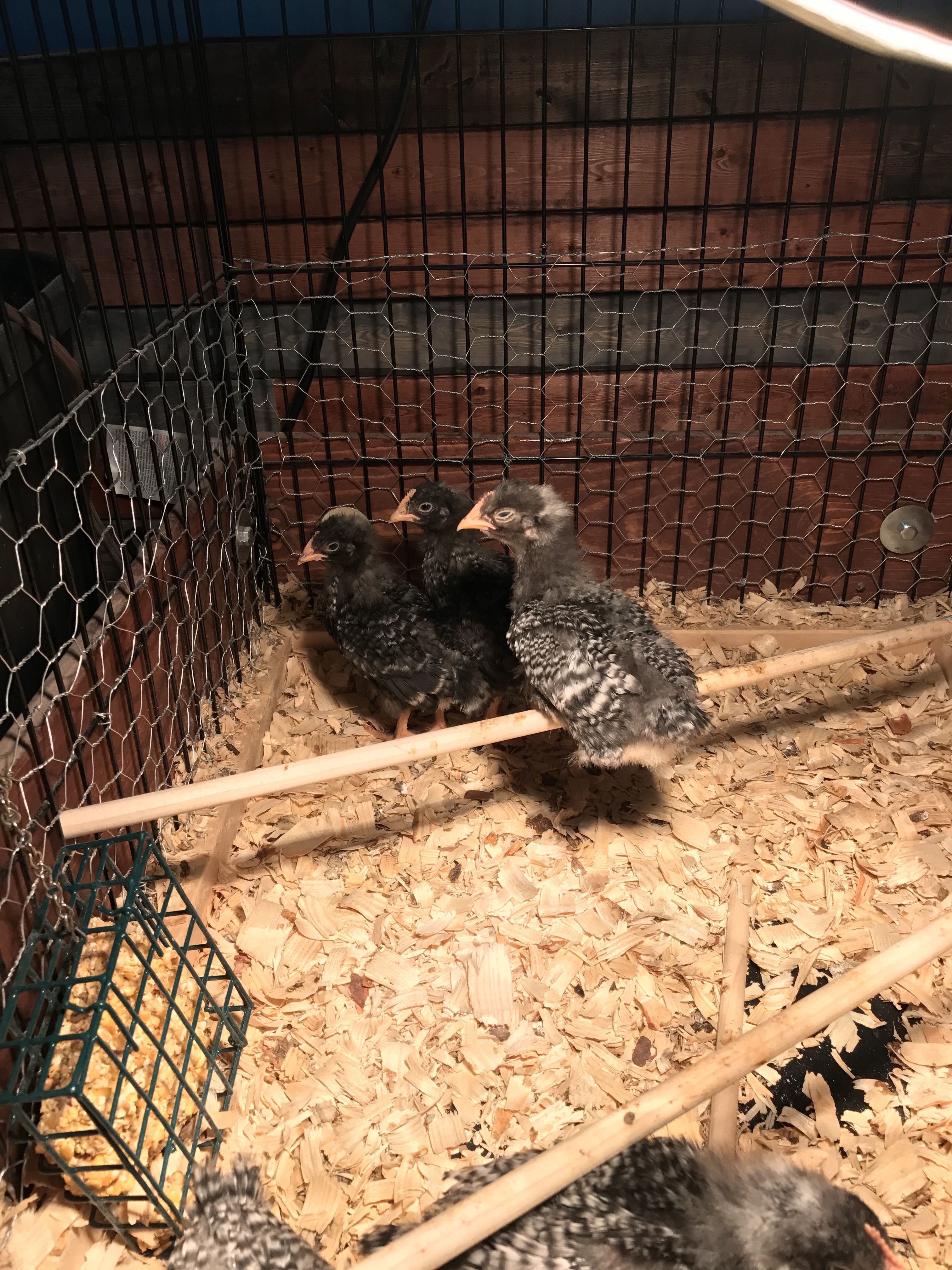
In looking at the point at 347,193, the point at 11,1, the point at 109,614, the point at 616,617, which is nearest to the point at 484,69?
the point at 347,193

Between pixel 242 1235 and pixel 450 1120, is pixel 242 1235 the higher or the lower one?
the higher one

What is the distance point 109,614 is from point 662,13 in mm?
2646

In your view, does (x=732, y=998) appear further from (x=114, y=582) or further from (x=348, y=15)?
(x=348, y=15)

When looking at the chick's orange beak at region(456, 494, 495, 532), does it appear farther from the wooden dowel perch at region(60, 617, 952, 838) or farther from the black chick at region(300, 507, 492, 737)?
the wooden dowel perch at region(60, 617, 952, 838)

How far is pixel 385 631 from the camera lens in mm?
2982

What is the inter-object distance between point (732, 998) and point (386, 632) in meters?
1.51

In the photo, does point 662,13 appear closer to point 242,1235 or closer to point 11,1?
point 11,1

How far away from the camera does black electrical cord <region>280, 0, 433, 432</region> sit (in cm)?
283

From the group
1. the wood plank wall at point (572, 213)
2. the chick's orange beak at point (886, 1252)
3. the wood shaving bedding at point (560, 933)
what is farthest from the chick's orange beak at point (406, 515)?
the chick's orange beak at point (886, 1252)

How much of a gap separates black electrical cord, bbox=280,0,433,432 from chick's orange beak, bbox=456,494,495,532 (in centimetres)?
102

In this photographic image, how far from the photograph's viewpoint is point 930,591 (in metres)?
3.79

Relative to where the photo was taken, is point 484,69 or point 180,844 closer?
point 180,844

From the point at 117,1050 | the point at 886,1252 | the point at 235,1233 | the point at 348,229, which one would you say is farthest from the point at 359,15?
the point at 886,1252

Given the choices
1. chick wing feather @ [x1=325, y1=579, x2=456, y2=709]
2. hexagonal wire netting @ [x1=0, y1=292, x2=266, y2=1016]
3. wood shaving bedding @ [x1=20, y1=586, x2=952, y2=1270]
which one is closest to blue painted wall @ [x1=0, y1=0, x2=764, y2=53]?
hexagonal wire netting @ [x1=0, y1=292, x2=266, y2=1016]
